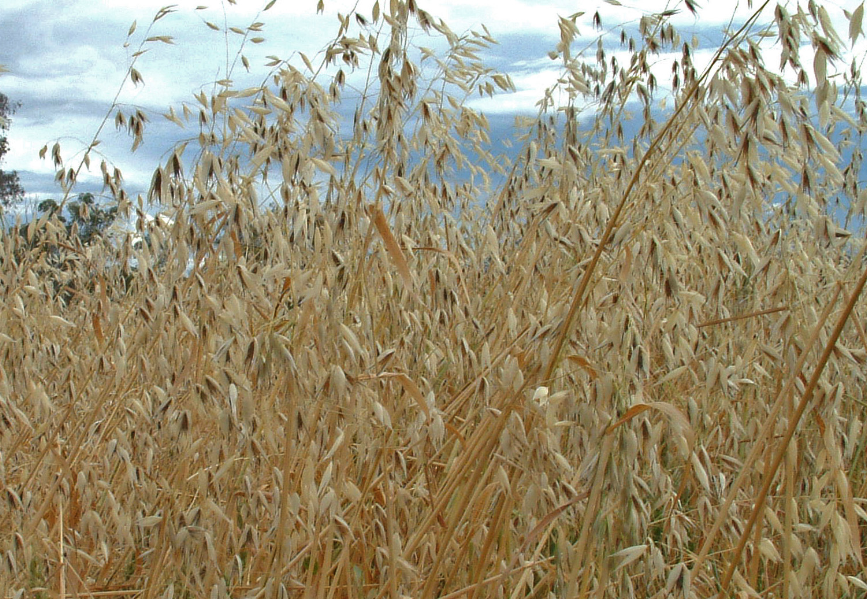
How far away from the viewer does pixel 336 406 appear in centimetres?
113

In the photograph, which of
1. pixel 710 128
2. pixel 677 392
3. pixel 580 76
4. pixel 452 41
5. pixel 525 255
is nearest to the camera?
pixel 710 128

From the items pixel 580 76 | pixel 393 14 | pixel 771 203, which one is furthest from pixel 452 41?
pixel 771 203

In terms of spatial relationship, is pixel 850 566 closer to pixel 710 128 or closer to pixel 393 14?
pixel 710 128

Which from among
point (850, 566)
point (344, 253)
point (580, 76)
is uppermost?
point (580, 76)

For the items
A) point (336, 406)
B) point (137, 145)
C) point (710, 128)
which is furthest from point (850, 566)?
point (137, 145)

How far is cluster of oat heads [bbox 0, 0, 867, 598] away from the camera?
1.09 m

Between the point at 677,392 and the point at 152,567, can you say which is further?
the point at 677,392

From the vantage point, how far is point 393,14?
131cm

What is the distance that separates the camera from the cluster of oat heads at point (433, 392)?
3.59 ft

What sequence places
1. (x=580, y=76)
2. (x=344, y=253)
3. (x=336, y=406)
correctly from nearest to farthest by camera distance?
1. (x=336, y=406)
2. (x=344, y=253)
3. (x=580, y=76)

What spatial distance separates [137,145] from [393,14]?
3.11 ft

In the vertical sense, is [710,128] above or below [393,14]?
below

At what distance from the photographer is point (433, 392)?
1382 mm

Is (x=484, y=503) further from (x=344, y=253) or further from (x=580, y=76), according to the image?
(x=580, y=76)
